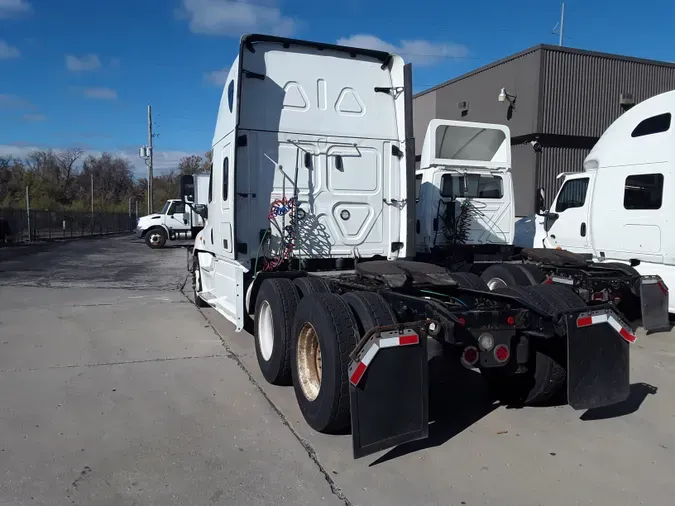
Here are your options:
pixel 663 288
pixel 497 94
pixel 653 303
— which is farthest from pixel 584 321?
pixel 497 94

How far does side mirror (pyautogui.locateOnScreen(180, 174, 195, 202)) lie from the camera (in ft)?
29.1

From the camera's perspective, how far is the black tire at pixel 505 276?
7.75m

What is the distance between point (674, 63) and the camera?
1889 centimetres

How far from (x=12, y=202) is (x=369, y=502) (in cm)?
4799

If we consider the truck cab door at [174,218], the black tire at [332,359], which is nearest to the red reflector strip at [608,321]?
the black tire at [332,359]

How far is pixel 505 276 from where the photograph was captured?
26.1 feet

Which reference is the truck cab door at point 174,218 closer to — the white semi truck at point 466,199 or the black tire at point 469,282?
the white semi truck at point 466,199

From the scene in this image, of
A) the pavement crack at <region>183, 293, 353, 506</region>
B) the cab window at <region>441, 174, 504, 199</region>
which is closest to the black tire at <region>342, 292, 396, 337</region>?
the pavement crack at <region>183, 293, 353, 506</region>

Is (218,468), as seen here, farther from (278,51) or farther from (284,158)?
(278,51)

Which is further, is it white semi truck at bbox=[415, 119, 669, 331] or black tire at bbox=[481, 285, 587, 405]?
white semi truck at bbox=[415, 119, 669, 331]

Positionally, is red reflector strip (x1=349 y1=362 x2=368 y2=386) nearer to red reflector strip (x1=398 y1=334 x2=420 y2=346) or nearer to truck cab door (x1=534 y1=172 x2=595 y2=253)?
red reflector strip (x1=398 y1=334 x2=420 y2=346)

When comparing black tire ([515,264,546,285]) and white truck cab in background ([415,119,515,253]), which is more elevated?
white truck cab in background ([415,119,515,253])

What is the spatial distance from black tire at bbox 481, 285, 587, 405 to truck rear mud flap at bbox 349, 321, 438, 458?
110 cm

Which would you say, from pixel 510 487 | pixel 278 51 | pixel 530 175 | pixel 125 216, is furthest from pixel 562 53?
pixel 125 216
